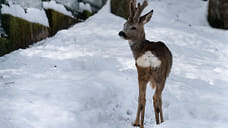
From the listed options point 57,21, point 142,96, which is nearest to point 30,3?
point 57,21

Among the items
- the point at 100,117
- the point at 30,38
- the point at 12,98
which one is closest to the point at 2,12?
the point at 30,38

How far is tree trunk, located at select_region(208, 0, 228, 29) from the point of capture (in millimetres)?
10305

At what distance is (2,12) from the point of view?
21.4 feet

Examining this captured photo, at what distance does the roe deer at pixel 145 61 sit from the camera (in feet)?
12.8

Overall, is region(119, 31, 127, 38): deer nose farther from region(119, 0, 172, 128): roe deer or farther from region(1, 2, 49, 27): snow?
region(1, 2, 49, 27): snow

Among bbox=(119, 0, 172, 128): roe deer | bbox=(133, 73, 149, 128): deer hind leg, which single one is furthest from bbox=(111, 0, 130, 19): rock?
bbox=(133, 73, 149, 128): deer hind leg

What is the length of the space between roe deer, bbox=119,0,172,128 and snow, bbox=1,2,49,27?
3114mm

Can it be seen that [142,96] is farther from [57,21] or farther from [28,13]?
[57,21]

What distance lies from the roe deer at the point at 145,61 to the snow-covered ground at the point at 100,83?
42cm

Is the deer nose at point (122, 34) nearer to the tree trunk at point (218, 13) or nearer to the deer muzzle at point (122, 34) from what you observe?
the deer muzzle at point (122, 34)

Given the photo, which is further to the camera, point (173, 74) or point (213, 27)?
point (213, 27)

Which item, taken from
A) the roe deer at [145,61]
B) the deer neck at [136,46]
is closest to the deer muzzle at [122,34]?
the roe deer at [145,61]

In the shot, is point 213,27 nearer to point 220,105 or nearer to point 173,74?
point 173,74

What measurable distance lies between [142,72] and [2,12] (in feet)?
12.0
